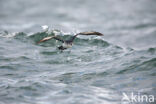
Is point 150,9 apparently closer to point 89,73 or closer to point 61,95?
point 89,73

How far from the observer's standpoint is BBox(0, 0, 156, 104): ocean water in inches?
404

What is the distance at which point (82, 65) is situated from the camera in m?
13.3

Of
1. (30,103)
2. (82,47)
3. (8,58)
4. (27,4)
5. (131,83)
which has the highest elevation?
(27,4)

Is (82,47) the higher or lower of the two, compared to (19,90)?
higher

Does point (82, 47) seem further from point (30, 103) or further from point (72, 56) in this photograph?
point (30, 103)

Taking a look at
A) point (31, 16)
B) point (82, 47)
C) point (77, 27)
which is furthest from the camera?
point (31, 16)

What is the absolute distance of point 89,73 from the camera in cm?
1223

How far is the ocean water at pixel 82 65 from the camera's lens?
404 inches

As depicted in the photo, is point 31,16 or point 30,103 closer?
point 30,103

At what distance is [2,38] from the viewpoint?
16469mm

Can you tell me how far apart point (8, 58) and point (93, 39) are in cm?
439

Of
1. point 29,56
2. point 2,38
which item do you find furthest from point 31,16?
point 29,56

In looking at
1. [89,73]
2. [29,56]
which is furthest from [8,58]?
[89,73]

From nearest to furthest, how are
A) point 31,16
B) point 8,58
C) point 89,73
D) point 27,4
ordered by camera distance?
point 89,73, point 8,58, point 31,16, point 27,4
